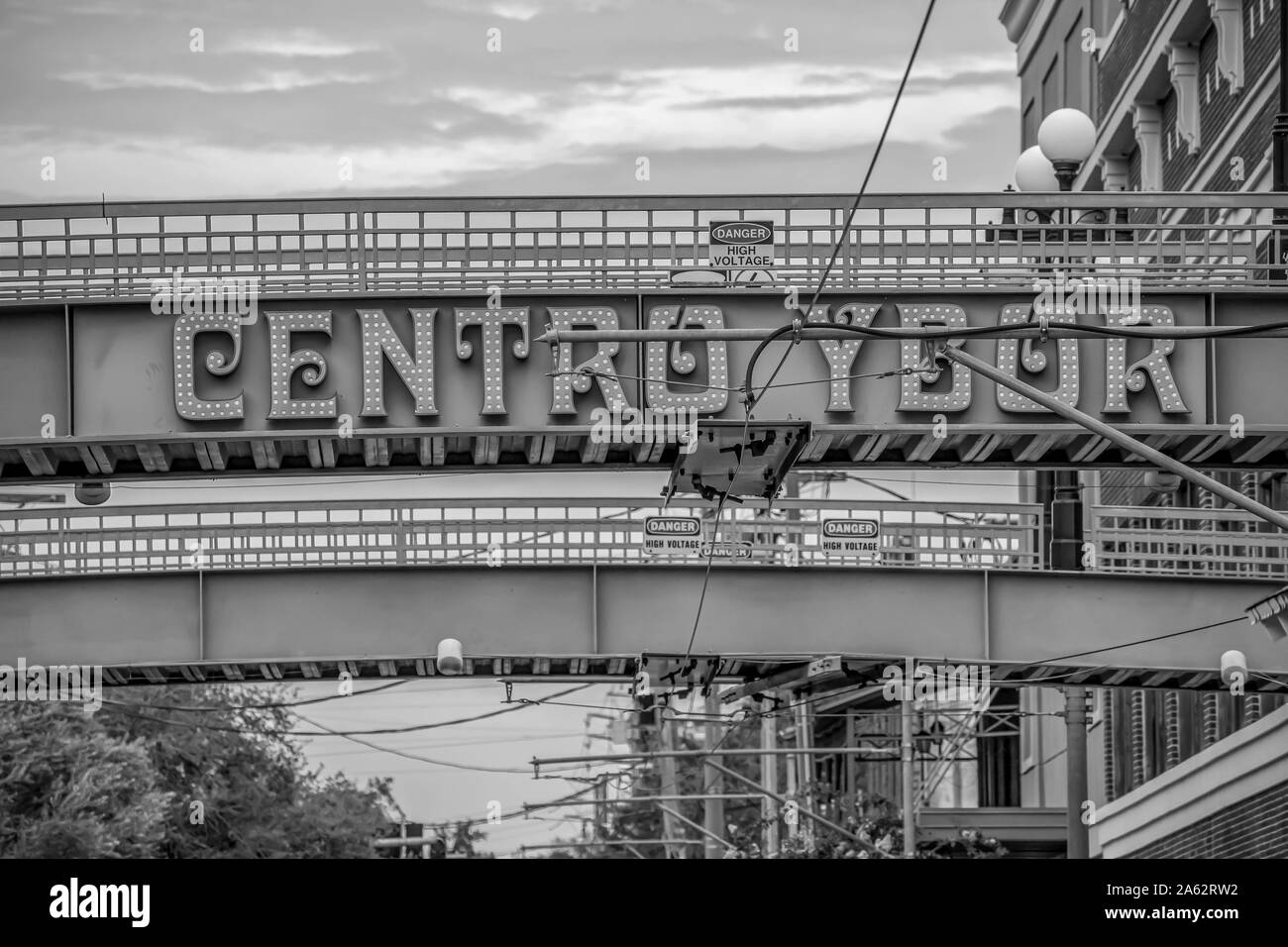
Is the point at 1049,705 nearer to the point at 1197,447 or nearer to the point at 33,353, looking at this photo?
the point at 1197,447

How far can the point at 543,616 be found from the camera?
1125 inches

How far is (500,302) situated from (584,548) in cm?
713

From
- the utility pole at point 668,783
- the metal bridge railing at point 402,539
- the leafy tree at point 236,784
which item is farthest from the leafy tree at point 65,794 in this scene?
the metal bridge railing at point 402,539

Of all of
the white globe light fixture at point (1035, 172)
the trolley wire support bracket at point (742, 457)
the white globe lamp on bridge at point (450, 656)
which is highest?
the white globe light fixture at point (1035, 172)

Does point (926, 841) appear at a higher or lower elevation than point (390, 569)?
lower

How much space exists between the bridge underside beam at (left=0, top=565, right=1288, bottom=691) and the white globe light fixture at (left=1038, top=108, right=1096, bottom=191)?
18.6 ft

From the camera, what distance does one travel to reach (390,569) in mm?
28562

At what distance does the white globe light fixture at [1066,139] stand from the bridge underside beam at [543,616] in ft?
18.6

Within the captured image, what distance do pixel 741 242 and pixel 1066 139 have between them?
4.75 metres

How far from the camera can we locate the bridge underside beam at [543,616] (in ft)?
92.2

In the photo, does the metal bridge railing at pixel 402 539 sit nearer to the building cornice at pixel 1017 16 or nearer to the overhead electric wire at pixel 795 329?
the overhead electric wire at pixel 795 329

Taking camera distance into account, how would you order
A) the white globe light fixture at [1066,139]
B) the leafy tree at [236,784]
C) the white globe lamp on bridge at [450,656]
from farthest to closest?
the leafy tree at [236,784] < the white globe lamp on bridge at [450,656] < the white globe light fixture at [1066,139]

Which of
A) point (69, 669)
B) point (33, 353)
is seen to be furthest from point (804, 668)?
point (33, 353)

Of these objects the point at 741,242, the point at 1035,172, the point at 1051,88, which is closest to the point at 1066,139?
the point at 1035,172
